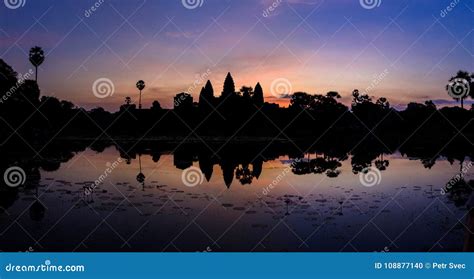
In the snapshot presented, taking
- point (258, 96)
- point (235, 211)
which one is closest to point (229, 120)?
point (258, 96)

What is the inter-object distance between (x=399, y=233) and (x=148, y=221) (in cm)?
555

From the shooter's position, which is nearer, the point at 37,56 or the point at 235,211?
the point at 235,211

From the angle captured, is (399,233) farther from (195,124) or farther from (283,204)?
(195,124)

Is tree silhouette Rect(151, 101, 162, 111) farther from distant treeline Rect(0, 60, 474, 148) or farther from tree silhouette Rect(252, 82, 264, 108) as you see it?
tree silhouette Rect(252, 82, 264, 108)

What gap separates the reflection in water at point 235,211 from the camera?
29.7 feet

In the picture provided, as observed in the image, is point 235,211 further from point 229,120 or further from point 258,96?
point 258,96

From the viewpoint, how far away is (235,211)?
11.3 metres

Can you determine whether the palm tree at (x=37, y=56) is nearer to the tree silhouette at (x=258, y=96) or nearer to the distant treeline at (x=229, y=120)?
the distant treeline at (x=229, y=120)

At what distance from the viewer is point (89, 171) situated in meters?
18.6

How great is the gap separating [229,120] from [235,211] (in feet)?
145

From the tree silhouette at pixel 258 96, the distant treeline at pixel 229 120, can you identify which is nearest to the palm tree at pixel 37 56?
the distant treeline at pixel 229 120

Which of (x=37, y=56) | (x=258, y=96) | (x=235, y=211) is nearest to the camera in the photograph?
(x=235, y=211)

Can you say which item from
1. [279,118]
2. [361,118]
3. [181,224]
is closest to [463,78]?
[361,118]

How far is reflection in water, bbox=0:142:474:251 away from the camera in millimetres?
9047
